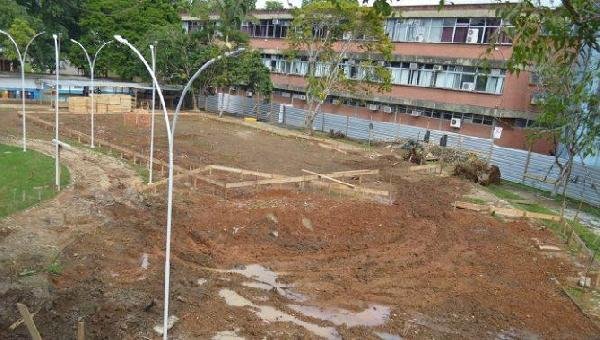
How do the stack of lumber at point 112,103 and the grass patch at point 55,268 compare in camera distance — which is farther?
the stack of lumber at point 112,103

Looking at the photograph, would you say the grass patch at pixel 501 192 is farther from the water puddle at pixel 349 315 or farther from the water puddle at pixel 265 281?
the water puddle at pixel 265 281

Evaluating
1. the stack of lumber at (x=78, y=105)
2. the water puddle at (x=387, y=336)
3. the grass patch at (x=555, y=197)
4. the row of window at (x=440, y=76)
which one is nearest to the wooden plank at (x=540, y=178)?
the grass patch at (x=555, y=197)

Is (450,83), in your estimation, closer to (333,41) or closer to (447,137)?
(447,137)

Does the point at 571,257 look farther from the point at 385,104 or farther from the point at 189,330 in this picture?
the point at 385,104

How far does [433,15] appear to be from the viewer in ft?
121

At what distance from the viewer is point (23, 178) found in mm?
18969

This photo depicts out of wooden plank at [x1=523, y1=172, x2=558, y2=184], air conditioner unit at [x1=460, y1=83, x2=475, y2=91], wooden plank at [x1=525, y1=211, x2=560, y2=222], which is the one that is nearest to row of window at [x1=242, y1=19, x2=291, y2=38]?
air conditioner unit at [x1=460, y1=83, x2=475, y2=91]

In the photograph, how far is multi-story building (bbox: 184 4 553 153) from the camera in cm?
3266

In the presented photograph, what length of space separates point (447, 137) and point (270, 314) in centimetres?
2597

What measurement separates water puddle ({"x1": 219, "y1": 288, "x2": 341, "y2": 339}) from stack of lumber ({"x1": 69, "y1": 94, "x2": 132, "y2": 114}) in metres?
32.0

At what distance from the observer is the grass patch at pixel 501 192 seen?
24.2m

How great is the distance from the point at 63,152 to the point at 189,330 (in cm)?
1764

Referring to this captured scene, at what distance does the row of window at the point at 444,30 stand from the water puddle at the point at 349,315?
80.8 ft

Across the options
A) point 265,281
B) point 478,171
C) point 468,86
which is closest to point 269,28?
point 468,86
